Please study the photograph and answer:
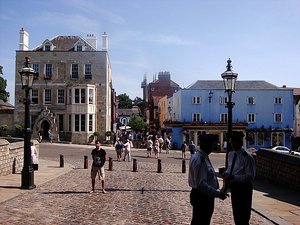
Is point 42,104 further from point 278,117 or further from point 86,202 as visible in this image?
point 86,202

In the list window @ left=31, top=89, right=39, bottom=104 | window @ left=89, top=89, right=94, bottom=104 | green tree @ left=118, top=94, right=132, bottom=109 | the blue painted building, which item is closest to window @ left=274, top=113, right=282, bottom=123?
the blue painted building

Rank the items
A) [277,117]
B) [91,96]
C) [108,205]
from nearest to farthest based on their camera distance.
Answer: [108,205], [91,96], [277,117]

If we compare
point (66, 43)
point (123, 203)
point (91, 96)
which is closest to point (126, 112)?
point (66, 43)

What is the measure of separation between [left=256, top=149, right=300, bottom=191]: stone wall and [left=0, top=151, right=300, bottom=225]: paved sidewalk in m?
0.45

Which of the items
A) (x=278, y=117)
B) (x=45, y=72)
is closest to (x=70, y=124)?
(x=45, y=72)

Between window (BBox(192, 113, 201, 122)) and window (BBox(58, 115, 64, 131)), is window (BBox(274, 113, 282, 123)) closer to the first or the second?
window (BBox(192, 113, 201, 122))

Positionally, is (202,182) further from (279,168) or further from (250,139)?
(250,139)

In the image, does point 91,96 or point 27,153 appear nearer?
point 27,153

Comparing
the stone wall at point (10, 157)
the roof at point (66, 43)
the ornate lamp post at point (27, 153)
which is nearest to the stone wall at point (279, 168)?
the ornate lamp post at point (27, 153)

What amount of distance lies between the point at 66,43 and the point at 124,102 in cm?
10244

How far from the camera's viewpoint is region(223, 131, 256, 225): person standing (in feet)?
21.5

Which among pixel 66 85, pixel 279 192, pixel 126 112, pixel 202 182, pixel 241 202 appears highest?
pixel 66 85

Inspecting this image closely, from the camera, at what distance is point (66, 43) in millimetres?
48281

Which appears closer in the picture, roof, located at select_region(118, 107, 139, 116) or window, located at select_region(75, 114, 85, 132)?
window, located at select_region(75, 114, 85, 132)
